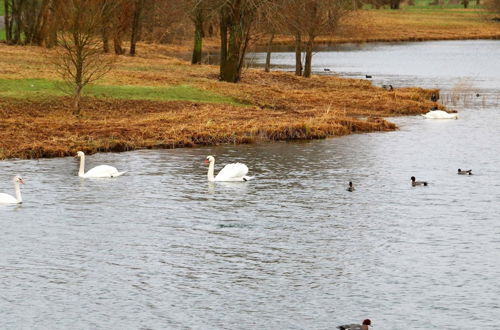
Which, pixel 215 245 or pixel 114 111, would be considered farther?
pixel 114 111

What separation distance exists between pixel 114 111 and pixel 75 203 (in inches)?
624

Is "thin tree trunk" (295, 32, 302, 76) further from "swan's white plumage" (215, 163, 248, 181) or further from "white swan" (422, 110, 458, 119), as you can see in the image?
"swan's white plumage" (215, 163, 248, 181)

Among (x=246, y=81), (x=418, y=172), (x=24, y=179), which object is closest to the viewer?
(x=24, y=179)

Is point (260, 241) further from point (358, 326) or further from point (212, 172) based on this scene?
point (212, 172)

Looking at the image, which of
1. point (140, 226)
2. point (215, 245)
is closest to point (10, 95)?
point (140, 226)

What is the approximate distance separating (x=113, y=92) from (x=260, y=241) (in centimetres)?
2493

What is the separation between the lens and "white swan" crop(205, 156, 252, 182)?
30.2 metres

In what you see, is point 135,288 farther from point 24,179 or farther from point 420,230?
point 24,179

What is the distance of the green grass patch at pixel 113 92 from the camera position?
44062mm

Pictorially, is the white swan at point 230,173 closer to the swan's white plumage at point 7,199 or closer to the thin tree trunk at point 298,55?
the swan's white plumage at point 7,199

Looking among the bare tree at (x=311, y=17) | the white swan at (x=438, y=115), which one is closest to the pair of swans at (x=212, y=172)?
the white swan at (x=438, y=115)

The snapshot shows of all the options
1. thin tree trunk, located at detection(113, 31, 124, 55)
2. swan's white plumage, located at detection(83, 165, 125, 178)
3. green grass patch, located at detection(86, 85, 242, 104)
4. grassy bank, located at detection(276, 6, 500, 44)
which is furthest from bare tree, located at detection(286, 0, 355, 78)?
grassy bank, located at detection(276, 6, 500, 44)

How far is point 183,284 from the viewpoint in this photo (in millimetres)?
19375

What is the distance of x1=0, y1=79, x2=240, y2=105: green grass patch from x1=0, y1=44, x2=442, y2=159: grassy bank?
50 mm
